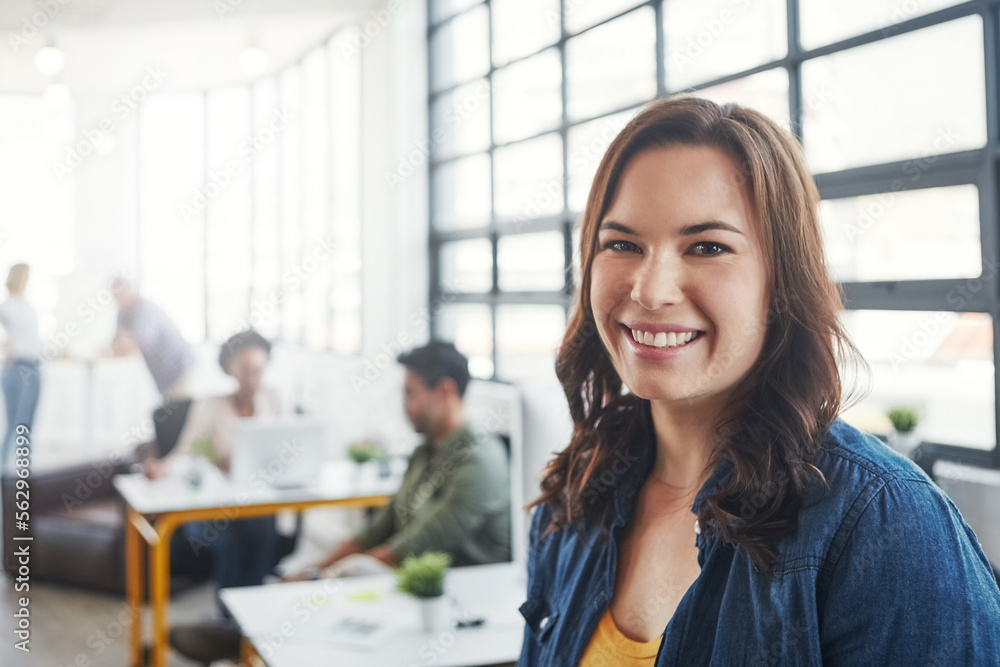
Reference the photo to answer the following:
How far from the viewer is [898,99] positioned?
2521 millimetres

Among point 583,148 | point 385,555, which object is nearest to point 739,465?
point 385,555

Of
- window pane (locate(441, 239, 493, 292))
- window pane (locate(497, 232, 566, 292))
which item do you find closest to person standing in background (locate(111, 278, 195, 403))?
window pane (locate(441, 239, 493, 292))

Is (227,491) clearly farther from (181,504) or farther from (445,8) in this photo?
(445,8)

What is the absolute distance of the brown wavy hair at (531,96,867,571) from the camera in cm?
94

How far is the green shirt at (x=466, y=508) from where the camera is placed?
2.90 metres

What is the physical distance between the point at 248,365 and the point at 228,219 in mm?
3232

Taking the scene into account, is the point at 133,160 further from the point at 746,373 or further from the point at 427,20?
the point at 746,373

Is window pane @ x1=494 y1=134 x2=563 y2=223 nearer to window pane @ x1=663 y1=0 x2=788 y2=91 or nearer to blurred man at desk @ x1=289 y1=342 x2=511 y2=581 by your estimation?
window pane @ x1=663 y1=0 x2=788 y2=91

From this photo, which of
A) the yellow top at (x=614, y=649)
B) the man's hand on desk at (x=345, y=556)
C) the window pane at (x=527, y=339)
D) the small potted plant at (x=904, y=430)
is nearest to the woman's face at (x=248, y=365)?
the window pane at (x=527, y=339)

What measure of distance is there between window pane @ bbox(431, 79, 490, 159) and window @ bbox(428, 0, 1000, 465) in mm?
679

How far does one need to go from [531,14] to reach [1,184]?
160 inches

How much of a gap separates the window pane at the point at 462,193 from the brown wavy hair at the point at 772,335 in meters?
4.05

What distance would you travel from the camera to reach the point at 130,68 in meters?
6.67

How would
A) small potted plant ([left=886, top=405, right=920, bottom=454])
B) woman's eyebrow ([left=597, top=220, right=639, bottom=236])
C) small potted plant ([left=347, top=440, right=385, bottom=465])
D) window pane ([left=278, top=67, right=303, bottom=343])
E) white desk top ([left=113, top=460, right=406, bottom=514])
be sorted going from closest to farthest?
woman's eyebrow ([left=597, top=220, right=639, bottom=236]) → small potted plant ([left=886, top=405, right=920, bottom=454]) → white desk top ([left=113, top=460, right=406, bottom=514]) → small potted plant ([left=347, top=440, right=385, bottom=465]) → window pane ([left=278, top=67, right=303, bottom=343])
